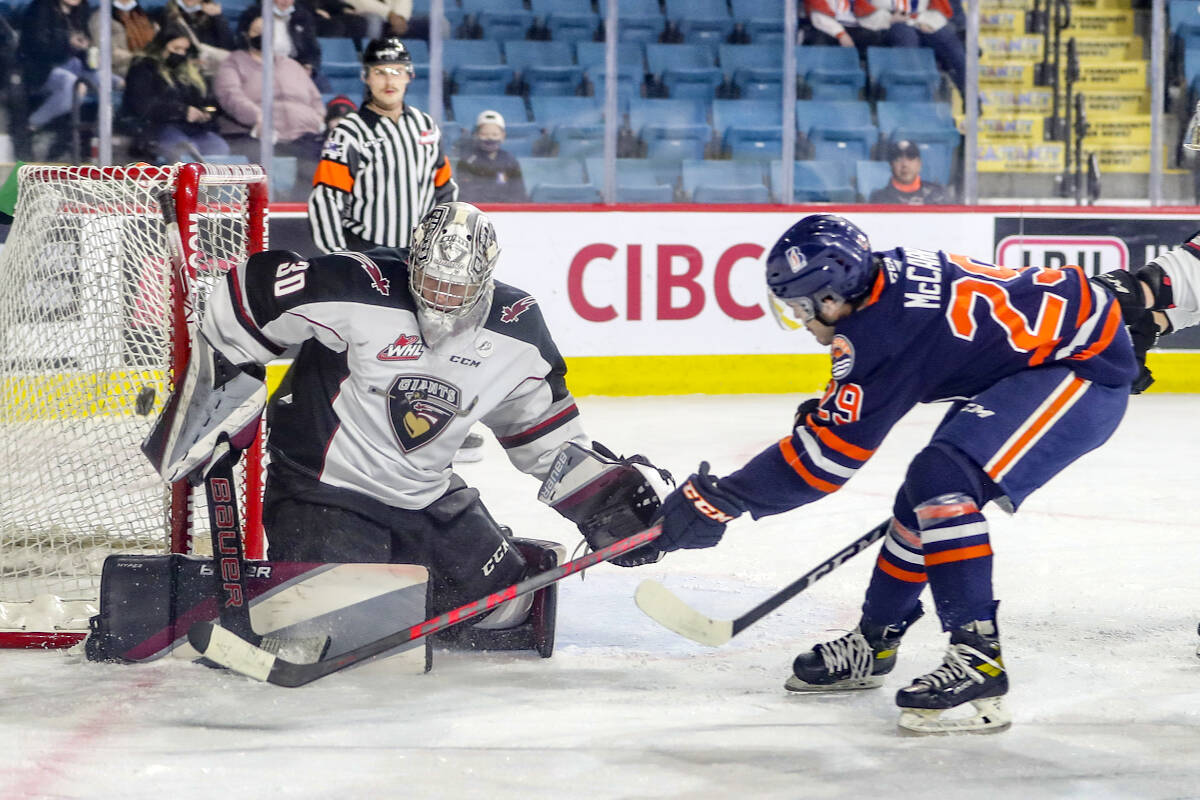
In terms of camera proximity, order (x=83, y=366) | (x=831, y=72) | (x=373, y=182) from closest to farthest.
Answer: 1. (x=83, y=366)
2. (x=373, y=182)
3. (x=831, y=72)

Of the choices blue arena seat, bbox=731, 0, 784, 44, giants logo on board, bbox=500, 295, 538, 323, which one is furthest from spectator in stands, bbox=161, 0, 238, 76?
giants logo on board, bbox=500, 295, 538, 323

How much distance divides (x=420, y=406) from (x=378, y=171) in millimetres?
2003

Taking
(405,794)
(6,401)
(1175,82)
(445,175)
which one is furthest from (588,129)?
(405,794)

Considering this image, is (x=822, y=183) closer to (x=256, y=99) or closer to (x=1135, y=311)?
(x=256, y=99)

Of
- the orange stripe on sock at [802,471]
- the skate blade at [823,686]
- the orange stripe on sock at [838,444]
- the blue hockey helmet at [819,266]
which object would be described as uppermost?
the blue hockey helmet at [819,266]

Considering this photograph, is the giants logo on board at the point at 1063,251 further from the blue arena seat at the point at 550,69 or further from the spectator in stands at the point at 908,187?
the blue arena seat at the point at 550,69

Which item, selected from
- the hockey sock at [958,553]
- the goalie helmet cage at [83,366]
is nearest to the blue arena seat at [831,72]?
the goalie helmet cage at [83,366]

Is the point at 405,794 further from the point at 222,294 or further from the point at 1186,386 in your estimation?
the point at 1186,386

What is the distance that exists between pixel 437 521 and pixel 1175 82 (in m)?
4.98

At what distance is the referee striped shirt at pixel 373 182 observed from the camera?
4.36 meters

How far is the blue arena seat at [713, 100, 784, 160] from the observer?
6254 millimetres

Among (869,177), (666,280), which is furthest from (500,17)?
(869,177)

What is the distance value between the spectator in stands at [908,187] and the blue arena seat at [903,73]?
0.26m

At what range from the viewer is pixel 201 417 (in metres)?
2.46
